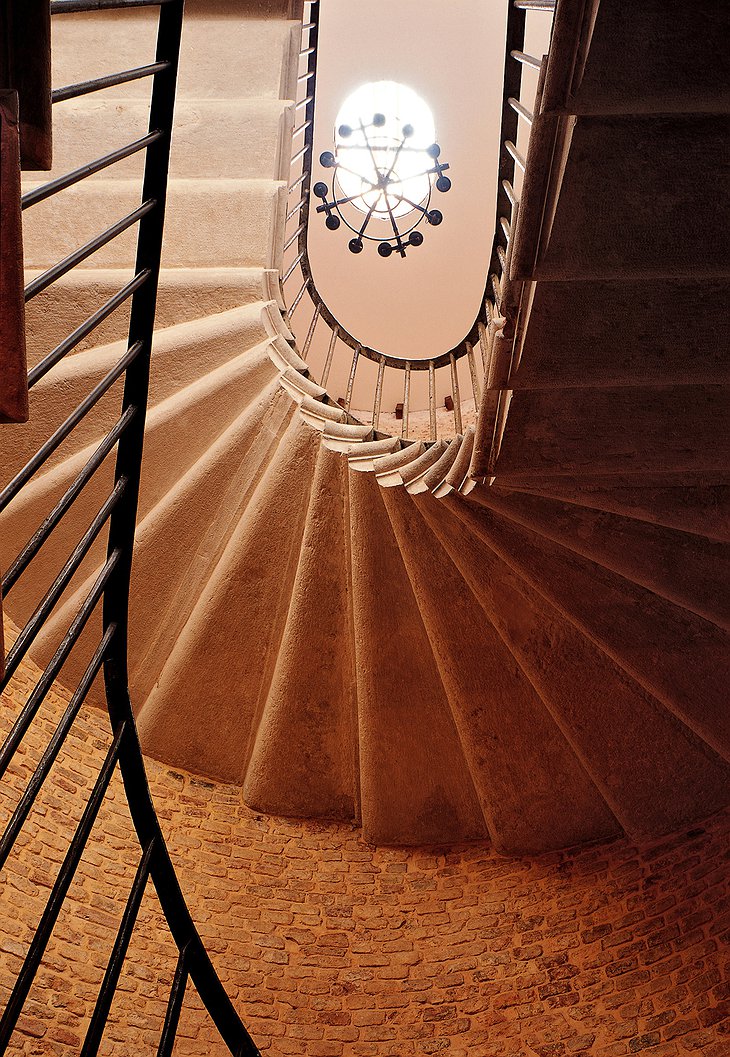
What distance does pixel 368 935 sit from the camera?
4633 millimetres

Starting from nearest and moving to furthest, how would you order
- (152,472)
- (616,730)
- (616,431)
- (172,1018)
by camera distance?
(172,1018), (616,431), (152,472), (616,730)

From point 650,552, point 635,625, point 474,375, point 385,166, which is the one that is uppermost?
point 385,166

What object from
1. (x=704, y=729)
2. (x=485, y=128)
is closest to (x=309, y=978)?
(x=704, y=729)

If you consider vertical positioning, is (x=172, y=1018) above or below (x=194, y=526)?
below

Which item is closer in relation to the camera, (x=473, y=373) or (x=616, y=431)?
(x=616, y=431)

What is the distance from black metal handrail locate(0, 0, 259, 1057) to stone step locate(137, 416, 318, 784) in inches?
95.9

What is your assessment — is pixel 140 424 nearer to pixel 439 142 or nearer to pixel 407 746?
pixel 407 746

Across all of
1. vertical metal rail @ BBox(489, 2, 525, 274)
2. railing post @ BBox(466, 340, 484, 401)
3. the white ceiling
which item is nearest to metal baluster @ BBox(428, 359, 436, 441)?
railing post @ BBox(466, 340, 484, 401)

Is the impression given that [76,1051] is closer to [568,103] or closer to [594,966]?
[594,966]

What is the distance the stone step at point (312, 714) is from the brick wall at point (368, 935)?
146 mm

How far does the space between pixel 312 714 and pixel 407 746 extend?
1.88ft

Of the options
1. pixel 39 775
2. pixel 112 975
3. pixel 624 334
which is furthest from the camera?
pixel 624 334

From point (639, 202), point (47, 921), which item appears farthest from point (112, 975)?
point (639, 202)

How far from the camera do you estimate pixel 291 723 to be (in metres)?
5.11
